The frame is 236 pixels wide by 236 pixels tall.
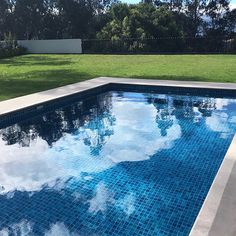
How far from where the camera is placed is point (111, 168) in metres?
4.33

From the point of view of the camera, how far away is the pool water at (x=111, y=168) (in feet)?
10.4

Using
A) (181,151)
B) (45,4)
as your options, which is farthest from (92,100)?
(45,4)

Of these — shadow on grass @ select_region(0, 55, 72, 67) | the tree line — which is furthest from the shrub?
the tree line

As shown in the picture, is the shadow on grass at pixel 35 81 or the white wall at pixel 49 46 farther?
the white wall at pixel 49 46

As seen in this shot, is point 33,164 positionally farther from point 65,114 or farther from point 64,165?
point 65,114

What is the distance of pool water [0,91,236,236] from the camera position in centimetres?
318

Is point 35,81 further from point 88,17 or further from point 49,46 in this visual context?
point 88,17

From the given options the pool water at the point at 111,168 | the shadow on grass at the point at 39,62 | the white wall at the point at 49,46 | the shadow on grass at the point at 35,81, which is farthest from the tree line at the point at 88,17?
the pool water at the point at 111,168

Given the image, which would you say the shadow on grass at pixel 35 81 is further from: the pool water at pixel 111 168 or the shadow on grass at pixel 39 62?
the shadow on grass at pixel 39 62

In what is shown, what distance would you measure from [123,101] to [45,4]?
2379 centimetres

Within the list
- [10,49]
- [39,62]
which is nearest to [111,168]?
Answer: [39,62]

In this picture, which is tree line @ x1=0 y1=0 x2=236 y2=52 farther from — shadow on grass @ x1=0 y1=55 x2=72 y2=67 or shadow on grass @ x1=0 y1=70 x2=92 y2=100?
shadow on grass @ x1=0 y1=70 x2=92 y2=100

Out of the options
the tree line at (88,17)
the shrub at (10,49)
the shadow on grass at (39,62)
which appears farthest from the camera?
the tree line at (88,17)

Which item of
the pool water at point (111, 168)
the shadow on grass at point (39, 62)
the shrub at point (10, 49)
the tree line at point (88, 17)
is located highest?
the tree line at point (88, 17)
